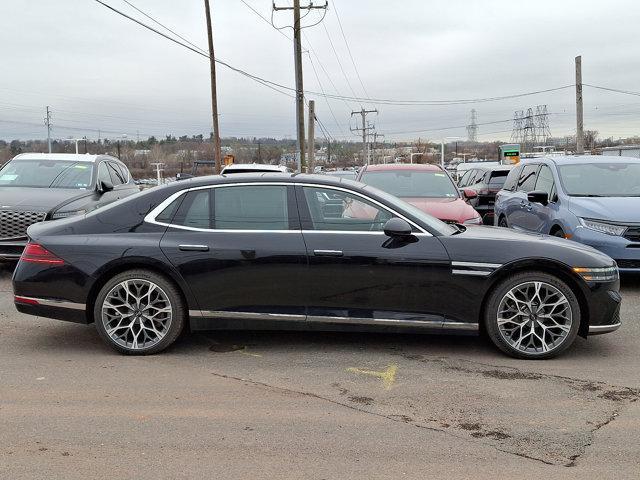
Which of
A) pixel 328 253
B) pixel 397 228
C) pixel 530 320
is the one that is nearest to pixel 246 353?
pixel 328 253

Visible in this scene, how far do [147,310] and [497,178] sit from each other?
12.4 meters

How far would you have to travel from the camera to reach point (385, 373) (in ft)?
15.3

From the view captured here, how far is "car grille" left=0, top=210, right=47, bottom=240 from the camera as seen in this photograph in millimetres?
8148

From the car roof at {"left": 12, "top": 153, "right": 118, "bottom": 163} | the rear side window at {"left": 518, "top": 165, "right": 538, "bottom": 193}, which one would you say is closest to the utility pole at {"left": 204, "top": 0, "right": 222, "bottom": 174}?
the car roof at {"left": 12, "top": 153, "right": 118, "bottom": 163}

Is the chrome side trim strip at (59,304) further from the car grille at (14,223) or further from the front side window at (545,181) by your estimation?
the front side window at (545,181)

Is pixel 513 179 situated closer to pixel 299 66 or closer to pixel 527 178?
pixel 527 178

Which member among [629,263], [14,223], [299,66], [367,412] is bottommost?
[367,412]

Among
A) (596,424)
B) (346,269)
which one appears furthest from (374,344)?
(596,424)

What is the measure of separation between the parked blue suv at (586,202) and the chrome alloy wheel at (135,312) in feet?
16.7

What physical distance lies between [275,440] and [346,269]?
174cm

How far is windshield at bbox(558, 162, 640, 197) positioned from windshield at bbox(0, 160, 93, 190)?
7.41 metres

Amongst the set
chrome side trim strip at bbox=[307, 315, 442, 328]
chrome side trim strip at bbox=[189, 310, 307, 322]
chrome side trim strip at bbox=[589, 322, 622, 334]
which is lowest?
chrome side trim strip at bbox=[589, 322, 622, 334]

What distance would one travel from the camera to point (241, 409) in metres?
→ 3.99

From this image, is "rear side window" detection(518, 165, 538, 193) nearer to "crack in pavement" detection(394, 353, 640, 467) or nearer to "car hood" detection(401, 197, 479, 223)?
"car hood" detection(401, 197, 479, 223)
